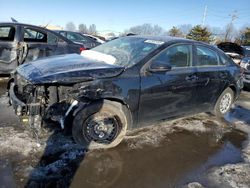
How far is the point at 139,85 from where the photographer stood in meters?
4.44

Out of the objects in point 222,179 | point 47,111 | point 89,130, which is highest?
point 47,111

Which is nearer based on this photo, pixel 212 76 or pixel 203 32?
pixel 212 76

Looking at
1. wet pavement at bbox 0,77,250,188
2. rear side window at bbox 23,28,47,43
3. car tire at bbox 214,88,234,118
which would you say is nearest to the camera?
wet pavement at bbox 0,77,250,188

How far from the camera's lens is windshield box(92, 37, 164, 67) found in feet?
15.3

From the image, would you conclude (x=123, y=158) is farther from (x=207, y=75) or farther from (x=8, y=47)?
(x=8, y=47)

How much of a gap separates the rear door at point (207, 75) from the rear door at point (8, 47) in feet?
16.3

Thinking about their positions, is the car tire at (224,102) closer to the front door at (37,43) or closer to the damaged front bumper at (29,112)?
the damaged front bumper at (29,112)

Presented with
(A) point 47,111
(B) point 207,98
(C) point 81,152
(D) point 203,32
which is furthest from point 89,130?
(D) point 203,32

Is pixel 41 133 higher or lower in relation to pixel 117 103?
lower

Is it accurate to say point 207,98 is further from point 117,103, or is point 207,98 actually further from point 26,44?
point 26,44

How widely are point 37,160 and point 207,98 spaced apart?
3.46 m

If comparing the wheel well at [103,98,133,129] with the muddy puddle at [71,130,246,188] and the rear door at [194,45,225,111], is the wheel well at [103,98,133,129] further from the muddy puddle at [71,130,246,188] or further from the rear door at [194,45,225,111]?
the rear door at [194,45,225,111]

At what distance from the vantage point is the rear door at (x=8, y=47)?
781 cm

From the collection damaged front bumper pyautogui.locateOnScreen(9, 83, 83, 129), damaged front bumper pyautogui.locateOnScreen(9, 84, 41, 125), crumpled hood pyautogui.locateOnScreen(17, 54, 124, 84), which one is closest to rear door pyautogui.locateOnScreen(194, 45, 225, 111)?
crumpled hood pyautogui.locateOnScreen(17, 54, 124, 84)
